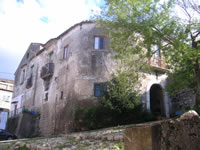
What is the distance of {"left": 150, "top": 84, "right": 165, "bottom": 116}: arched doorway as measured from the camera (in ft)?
52.0

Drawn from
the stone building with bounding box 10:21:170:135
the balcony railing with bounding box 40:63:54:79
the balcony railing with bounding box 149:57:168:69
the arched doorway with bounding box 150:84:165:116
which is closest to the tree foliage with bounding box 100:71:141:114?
the stone building with bounding box 10:21:170:135

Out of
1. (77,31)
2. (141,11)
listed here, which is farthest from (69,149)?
(77,31)

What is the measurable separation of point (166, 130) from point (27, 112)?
61.8 ft

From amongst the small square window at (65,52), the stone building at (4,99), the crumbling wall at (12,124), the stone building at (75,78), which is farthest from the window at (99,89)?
the stone building at (4,99)

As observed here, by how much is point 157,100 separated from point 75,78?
7014mm

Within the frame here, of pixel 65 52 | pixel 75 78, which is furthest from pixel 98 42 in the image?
pixel 65 52

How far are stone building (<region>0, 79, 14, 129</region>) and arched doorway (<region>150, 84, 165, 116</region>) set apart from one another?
24.9 meters

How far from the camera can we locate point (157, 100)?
1659 cm

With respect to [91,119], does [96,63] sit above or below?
above

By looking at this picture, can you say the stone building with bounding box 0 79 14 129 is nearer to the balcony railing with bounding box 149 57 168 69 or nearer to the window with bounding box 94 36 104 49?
the window with bounding box 94 36 104 49

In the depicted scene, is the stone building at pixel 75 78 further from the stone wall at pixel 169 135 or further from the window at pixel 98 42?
the stone wall at pixel 169 135

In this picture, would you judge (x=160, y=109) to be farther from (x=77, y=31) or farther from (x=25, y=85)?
(x=25, y=85)

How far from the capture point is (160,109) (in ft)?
52.2

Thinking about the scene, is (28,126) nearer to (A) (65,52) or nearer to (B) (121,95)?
(A) (65,52)
